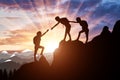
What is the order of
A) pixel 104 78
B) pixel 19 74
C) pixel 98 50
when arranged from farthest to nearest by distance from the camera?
1. pixel 19 74
2. pixel 98 50
3. pixel 104 78

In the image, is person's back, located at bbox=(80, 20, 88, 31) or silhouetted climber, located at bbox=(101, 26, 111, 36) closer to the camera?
person's back, located at bbox=(80, 20, 88, 31)

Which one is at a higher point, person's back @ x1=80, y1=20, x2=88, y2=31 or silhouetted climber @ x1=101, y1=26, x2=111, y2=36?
person's back @ x1=80, y1=20, x2=88, y2=31

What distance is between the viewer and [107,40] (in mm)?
47531

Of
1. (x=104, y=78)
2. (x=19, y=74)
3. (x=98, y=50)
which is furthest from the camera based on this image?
(x=19, y=74)

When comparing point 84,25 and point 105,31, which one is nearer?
point 84,25

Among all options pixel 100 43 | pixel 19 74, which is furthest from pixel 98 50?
pixel 19 74

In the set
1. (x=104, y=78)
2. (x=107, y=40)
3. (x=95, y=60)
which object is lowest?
(x=104, y=78)

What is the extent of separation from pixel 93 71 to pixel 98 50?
3812 mm

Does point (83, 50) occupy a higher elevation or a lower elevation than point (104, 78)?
higher

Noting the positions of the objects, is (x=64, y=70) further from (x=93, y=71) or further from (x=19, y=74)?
(x=19, y=74)

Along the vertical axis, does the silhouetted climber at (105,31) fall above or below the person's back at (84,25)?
below

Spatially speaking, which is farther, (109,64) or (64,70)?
(64,70)

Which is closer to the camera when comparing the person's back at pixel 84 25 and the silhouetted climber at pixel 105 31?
the person's back at pixel 84 25

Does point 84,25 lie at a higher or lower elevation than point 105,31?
higher
